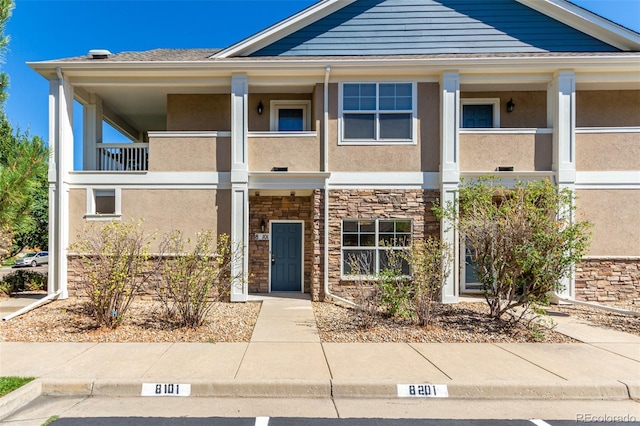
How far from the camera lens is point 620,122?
982cm

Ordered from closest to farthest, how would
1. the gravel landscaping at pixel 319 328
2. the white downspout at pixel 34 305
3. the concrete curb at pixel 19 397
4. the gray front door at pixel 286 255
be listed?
the concrete curb at pixel 19 397 < the gravel landscaping at pixel 319 328 < the white downspout at pixel 34 305 < the gray front door at pixel 286 255

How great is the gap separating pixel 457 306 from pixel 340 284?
302 cm

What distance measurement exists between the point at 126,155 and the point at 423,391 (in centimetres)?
985

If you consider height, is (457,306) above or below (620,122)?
below

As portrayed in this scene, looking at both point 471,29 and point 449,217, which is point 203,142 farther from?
point 471,29

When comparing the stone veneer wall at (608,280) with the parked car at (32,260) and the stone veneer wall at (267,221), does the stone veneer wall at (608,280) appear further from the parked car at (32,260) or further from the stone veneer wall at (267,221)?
the parked car at (32,260)

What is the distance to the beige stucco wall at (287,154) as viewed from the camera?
30.2ft

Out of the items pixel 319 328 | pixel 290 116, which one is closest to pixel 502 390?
pixel 319 328

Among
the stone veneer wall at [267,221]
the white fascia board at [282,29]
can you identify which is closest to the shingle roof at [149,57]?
the white fascia board at [282,29]

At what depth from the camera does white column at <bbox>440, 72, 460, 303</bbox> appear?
8906 mm

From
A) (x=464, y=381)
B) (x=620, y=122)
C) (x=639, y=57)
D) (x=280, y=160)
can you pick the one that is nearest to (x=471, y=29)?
(x=639, y=57)

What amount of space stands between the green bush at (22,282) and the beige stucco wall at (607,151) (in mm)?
15517

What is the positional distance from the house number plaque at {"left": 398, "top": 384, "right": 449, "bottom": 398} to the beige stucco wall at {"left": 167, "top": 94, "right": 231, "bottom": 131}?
8364 mm

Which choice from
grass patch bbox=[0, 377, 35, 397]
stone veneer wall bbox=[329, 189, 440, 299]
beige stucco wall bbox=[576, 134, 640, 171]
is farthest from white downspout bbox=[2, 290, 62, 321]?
beige stucco wall bbox=[576, 134, 640, 171]
